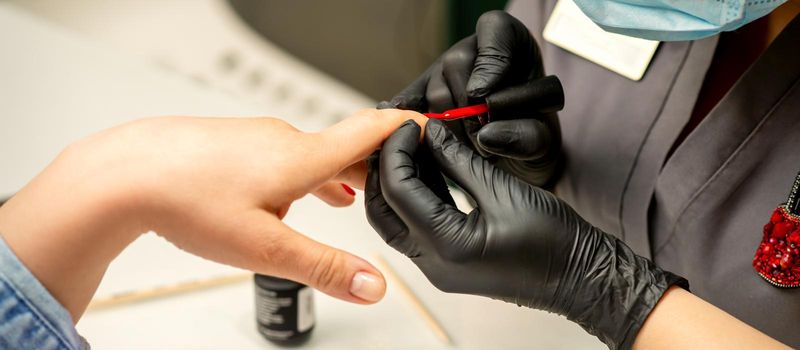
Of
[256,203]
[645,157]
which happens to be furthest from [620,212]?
[256,203]

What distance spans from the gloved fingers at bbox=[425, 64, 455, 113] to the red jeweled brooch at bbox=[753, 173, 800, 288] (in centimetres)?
47

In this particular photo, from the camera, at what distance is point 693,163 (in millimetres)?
926

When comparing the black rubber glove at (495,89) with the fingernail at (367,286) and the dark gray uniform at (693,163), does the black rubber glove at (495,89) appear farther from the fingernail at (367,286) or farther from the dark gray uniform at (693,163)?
the fingernail at (367,286)

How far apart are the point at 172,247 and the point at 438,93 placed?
56cm

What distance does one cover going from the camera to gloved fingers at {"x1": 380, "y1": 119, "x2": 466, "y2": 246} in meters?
0.71

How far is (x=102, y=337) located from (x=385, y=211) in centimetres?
48

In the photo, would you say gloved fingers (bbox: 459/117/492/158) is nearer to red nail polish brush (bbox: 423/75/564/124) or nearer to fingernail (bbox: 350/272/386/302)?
red nail polish brush (bbox: 423/75/564/124)

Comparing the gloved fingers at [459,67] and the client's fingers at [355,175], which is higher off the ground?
the gloved fingers at [459,67]

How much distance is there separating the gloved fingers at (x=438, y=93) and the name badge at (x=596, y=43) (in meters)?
0.23

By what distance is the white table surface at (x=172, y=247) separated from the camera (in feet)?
3.18

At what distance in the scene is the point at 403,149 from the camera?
0.75m

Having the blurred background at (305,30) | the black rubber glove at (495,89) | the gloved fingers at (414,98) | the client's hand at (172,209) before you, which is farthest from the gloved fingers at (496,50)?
the blurred background at (305,30)

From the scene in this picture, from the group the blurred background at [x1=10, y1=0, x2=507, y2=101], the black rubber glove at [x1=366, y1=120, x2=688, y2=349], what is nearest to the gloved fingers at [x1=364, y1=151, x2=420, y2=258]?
the black rubber glove at [x1=366, y1=120, x2=688, y2=349]

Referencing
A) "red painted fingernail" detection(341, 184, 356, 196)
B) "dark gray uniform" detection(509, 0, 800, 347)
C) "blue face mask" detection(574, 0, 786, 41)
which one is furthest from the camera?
"red painted fingernail" detection(341, 184, 356, 196)
